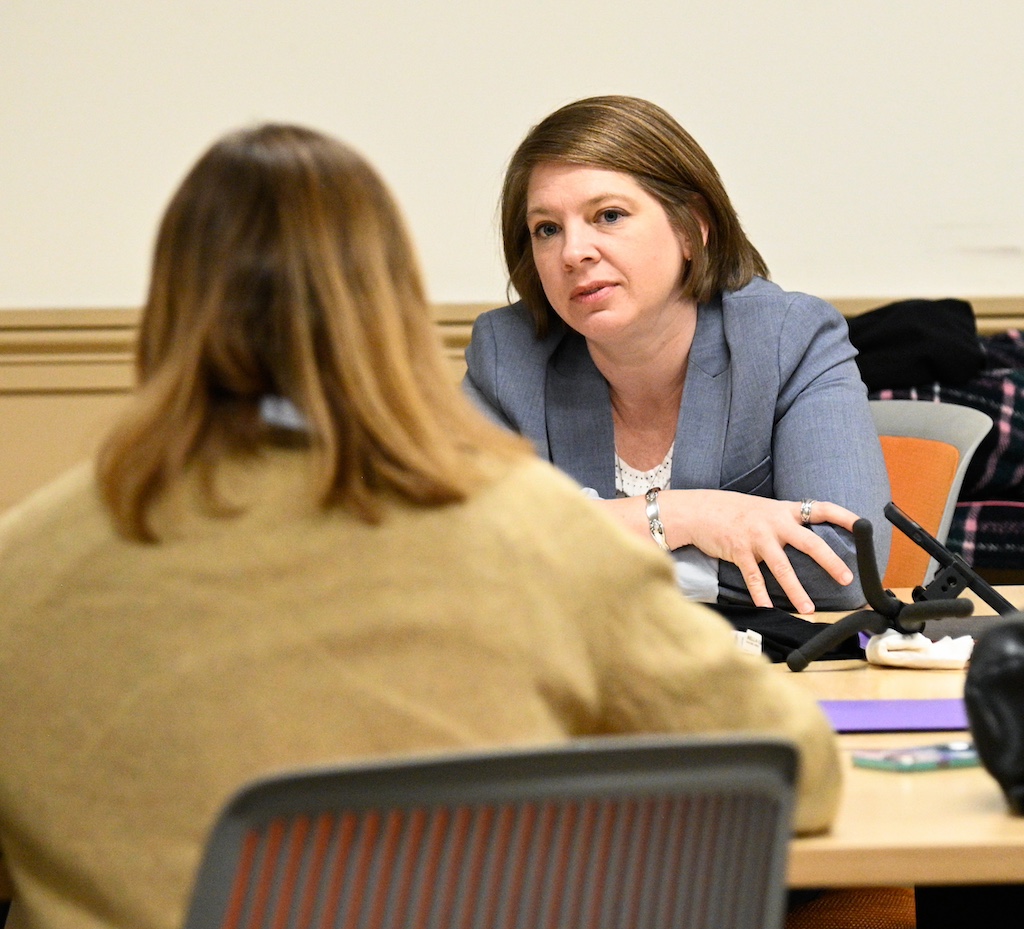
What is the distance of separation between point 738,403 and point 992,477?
1.30 meters

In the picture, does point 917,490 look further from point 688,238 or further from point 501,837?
point 501,837

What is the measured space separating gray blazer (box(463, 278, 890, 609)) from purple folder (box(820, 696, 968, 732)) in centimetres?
58

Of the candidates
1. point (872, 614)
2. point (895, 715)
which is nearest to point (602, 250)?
point (872, 614)

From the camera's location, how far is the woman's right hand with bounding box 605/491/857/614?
5.92ft

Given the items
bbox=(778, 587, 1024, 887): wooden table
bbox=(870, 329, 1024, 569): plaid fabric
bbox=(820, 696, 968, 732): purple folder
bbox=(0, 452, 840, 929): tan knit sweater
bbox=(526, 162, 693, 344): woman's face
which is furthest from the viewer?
bbox=(870, 329, 1024, 569): plaid fabric

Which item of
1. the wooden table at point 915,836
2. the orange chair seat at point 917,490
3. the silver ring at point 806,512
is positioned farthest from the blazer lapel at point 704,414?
the wooden table at point 915,836

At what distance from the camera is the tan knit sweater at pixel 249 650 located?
775 mm

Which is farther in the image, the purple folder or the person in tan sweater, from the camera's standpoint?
the purple folder

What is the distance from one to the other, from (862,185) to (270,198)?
287 cm

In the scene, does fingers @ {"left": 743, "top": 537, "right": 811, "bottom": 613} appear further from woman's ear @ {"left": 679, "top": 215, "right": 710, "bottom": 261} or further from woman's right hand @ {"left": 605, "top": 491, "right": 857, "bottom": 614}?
woman's ear @ {"left": 679, "top": 215, "right": 710, "bottom": 261}

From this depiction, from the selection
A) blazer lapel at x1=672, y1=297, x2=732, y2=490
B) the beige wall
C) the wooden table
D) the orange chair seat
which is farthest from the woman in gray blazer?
the beige wall

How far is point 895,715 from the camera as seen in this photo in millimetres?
1250

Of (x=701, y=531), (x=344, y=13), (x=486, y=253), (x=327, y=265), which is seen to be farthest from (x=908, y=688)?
(x=344, y=13)

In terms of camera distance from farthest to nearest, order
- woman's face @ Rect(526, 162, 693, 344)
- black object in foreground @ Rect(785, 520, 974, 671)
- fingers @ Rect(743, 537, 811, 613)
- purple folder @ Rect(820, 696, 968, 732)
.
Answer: woman's face @ Rect(526, 162, 693, 344)
fingers @ Rect(743, 537, 811, 613)
black object in foreground @ Rect(785, 520, 974, 671)
purple folder @ Rect(820, 696, 968, 732)
